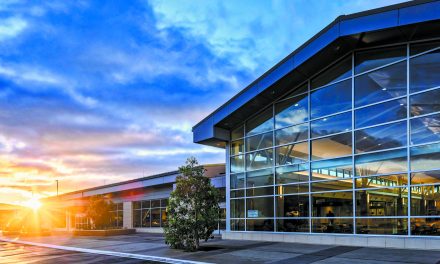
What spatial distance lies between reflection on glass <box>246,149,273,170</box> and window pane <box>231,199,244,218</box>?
2015mm

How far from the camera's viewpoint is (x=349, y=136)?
1842cm

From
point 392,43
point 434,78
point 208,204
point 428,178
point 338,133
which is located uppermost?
point 392,43

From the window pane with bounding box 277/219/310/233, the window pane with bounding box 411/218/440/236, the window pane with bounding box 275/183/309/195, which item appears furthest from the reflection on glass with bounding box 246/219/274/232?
the window pane with bounding box 411/218/440/236

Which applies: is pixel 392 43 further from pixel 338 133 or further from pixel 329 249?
pixel 329 249

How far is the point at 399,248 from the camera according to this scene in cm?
1576

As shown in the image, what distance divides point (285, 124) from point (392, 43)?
21.3 feet

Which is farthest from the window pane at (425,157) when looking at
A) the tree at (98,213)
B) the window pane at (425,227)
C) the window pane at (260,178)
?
the tree at (98,213)

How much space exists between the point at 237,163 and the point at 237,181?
1.02 meters

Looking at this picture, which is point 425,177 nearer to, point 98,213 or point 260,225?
point 260,225

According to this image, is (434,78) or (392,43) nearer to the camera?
(434,78)

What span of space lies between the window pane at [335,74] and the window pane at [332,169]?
372 centimetres

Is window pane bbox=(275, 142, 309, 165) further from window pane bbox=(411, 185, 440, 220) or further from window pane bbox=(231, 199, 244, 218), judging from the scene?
window pane bbox=(411, 185, 440, 220)

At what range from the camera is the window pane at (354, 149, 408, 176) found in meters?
Result: 16.5

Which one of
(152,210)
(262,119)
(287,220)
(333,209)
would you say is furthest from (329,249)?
(152,210)
